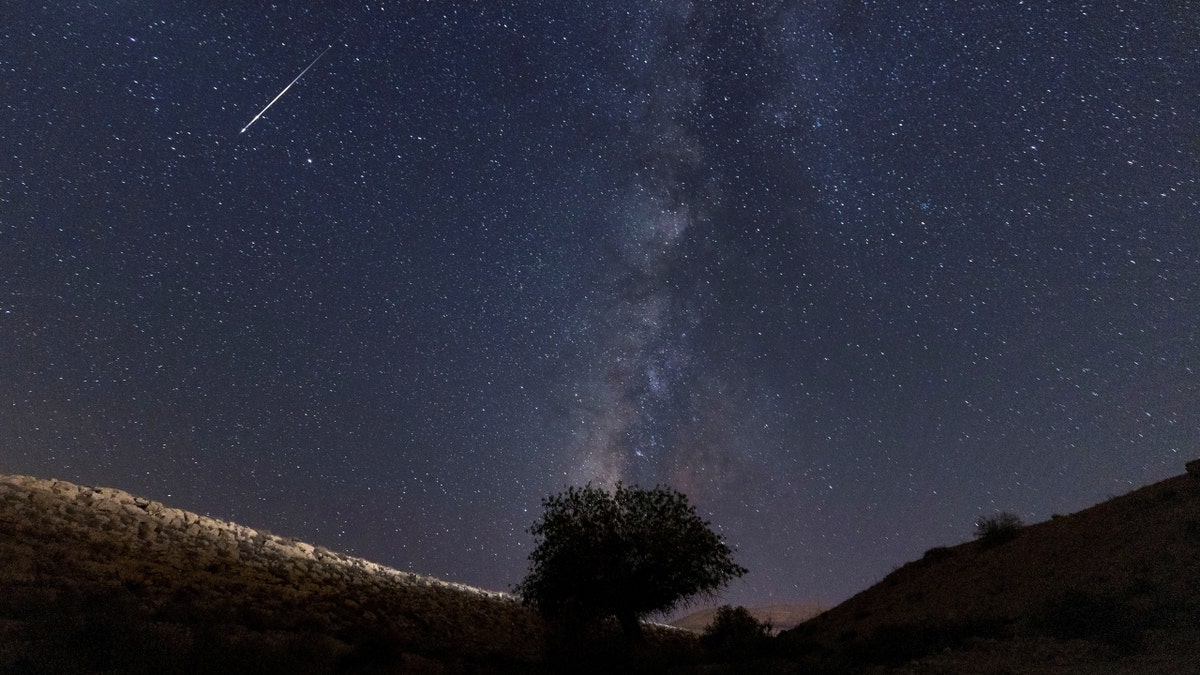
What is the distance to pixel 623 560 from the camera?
25578mm

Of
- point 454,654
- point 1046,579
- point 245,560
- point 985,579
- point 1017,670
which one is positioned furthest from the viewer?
point 245,560

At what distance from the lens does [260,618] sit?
1991 centimetres

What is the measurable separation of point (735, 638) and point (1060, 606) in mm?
10238

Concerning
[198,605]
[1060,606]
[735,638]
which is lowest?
[1060,606]

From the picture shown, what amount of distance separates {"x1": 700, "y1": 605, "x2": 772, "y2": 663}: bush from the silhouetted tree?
7.39 feet

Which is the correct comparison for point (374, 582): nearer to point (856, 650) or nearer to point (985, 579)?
point (856, 650)

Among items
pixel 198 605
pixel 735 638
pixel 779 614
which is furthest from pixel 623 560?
pixel 779 614

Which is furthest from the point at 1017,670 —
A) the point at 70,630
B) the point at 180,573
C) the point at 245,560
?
the point at 245,560

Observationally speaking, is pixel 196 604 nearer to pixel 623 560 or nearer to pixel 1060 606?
pixel 623 560

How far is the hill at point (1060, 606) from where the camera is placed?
43.3 feet

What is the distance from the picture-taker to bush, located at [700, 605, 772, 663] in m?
20.0

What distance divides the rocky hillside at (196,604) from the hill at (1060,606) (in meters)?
12.0

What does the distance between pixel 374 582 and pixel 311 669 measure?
21.0m

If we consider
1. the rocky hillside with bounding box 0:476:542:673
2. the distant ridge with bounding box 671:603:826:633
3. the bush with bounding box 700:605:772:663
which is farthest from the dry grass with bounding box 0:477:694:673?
the distant ridge with bounding box 671:603:826:633
